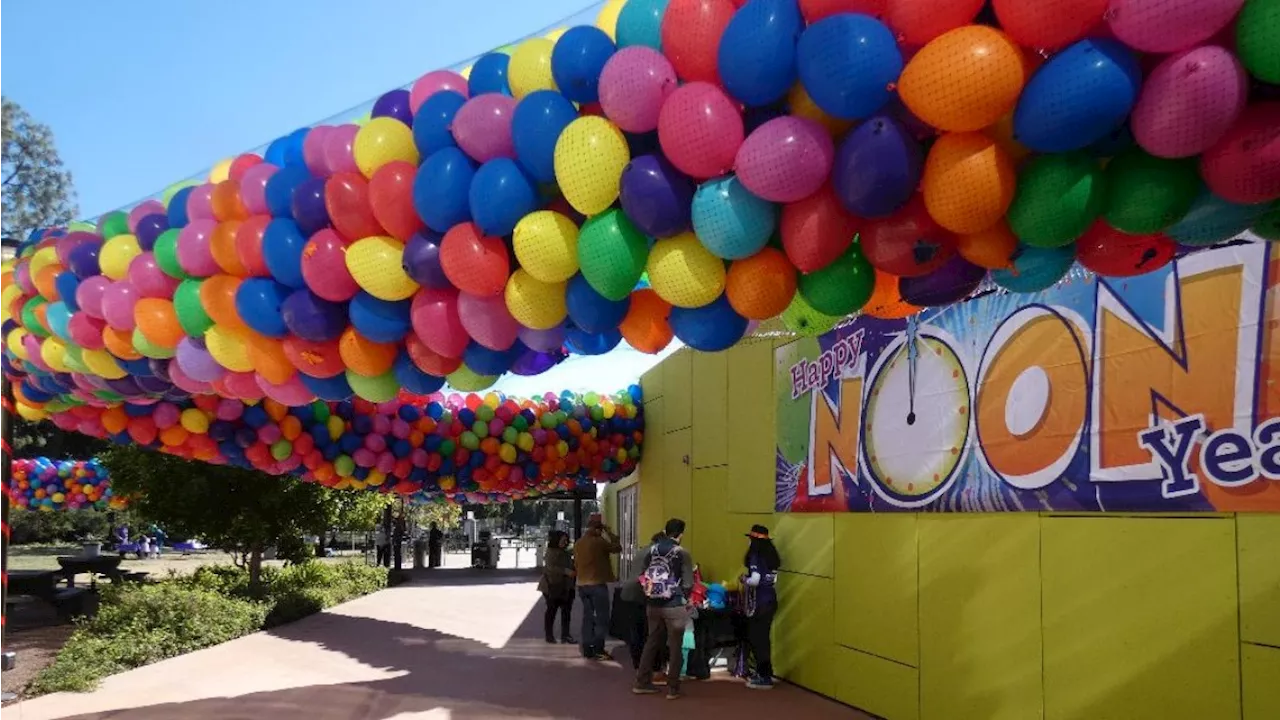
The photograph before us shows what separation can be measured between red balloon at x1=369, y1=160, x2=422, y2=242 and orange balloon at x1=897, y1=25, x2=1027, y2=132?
6.80 ft

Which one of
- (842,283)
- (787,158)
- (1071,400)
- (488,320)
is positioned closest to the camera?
(787,158)

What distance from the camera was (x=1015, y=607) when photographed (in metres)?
5.66

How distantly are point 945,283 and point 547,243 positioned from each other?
140 cm

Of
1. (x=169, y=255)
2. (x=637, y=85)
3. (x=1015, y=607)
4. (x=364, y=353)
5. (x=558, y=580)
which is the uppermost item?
(x=637, y=85)

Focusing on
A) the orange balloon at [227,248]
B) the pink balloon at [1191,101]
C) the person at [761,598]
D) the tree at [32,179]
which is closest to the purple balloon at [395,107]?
the orange balloon at [227,248]

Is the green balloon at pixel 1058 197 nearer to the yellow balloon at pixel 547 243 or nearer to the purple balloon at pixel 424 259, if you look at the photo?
the yellow balloon at pixel 547 243

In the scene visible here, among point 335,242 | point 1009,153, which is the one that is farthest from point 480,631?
point 1009,153

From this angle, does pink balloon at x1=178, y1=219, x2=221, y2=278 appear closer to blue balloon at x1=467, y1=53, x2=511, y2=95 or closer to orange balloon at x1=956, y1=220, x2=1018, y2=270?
blue balloon at x1=467, y1=53, x2=511, y2=95

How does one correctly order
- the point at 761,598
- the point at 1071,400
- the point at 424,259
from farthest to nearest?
the point at 761,598 → the point at 1071,400 → the point at 424,259

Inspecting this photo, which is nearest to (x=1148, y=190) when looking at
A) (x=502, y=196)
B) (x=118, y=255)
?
(x=502, y=196)

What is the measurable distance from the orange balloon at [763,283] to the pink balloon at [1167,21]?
1220 mm

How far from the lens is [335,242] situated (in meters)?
4.11

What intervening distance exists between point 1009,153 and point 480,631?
1071cm

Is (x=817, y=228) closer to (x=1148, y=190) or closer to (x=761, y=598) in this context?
(x=1148, y=190)
